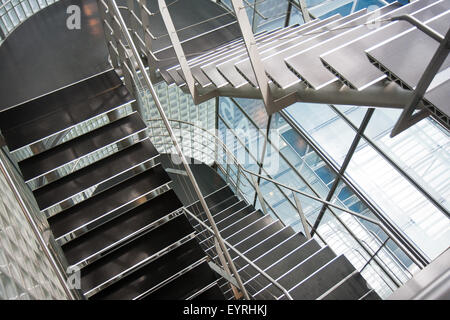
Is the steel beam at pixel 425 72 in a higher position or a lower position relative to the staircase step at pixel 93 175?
lower

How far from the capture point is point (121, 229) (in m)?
2.84

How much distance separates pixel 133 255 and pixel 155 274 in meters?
0.21

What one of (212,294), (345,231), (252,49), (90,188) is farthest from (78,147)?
(345,231)

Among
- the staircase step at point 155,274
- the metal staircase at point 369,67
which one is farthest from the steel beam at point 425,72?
the staircase step at point 155,274

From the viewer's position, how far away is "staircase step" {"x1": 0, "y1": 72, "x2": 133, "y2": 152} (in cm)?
304

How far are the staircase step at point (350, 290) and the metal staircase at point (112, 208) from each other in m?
1.03

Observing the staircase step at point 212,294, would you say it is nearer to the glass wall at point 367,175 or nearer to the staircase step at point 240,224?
the glass wall at point 367,175

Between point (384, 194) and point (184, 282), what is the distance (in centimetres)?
220

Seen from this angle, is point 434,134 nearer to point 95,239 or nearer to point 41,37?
point 95,239

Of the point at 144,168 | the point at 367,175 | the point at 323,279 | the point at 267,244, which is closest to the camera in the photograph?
the point at 144,168

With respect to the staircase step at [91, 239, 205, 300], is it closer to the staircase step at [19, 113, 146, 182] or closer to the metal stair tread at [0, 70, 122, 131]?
the staircase step at [19, 113, 146, 182]

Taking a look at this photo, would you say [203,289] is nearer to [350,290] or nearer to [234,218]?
[350,290]

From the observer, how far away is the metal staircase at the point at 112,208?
273 centimetres

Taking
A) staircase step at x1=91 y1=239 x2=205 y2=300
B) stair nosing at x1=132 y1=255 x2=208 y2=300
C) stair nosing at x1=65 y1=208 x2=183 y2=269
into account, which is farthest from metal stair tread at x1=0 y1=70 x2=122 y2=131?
stair nosing at x1=132 y1=255 x2=208 y2=300
